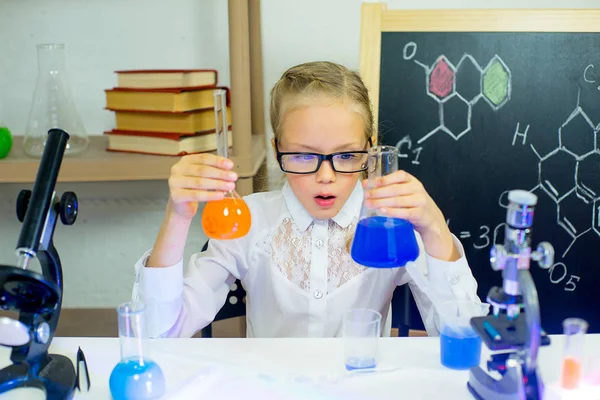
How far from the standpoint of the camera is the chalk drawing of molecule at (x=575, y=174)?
5.59 feet

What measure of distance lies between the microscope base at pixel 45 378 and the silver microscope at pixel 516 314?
602 millimetres

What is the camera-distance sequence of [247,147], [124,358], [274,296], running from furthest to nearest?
[247,147], [274,296], [124,358]

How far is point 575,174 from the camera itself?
5.67 feet

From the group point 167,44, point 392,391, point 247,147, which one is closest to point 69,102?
point 167,44

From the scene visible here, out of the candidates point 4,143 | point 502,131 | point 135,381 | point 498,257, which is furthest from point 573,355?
point 4,143

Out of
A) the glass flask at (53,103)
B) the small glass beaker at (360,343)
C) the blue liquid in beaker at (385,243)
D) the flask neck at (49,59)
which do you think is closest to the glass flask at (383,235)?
the blue liquid in beaker at (385,243)

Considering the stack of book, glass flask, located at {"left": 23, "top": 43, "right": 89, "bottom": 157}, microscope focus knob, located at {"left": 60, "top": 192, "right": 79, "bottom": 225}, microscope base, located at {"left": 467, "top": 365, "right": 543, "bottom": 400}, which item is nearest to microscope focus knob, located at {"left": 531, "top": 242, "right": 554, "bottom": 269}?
microscope base, located at {"left": 467, "top": 365, "right": 543, "bottom": 400}

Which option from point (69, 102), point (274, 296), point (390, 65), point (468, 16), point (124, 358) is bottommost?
point (274, 296)

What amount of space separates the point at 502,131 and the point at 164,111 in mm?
977

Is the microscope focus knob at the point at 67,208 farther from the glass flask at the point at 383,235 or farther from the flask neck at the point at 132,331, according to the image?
the glass flask at the point at 383,235

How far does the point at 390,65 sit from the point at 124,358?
118cm

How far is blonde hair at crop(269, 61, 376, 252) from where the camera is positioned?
4.23 feet

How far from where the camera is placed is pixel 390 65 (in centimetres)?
172

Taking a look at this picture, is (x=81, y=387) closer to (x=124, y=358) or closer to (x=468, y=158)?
(x=124, y=358)
